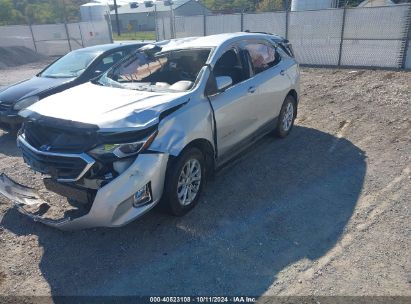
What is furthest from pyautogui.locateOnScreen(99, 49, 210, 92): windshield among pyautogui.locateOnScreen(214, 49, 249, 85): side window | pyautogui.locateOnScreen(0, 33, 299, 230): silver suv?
pyautogui.locateOnScreen(214, 49, 249, 85): side window

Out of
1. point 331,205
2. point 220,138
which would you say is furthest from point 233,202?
point 331,205

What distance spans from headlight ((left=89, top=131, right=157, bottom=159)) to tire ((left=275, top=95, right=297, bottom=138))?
3.15m

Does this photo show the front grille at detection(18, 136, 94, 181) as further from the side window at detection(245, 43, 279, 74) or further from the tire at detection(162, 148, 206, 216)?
the side window at detection(245, 43, 279, 74)

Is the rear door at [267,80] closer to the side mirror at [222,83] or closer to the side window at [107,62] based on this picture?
the side mirror at [222,83]

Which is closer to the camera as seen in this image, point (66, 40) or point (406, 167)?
point (406, 167)

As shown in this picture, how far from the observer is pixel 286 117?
602 centimetres

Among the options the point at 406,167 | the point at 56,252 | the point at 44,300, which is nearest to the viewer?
the point at 44,300

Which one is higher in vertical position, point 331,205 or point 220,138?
point 220,138

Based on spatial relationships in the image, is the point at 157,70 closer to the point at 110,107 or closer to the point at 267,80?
the point at 110,107

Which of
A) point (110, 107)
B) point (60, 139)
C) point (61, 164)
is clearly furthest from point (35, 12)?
point (61, 164)

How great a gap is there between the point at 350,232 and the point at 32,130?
335 centimetres

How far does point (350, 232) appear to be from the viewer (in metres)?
3.47

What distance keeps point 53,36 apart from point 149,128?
23619 mm

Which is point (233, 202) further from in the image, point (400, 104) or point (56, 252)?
point (400, 104)
